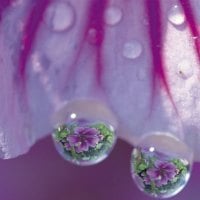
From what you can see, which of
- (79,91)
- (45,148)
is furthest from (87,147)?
(45,148)

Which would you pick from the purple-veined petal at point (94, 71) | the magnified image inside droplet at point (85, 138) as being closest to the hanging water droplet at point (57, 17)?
the purple-veined petal at point (94, 71)

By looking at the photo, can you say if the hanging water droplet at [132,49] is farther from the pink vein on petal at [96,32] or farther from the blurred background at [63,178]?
the blurred background at [63,178]

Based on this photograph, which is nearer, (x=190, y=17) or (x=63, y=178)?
(x=190, y=17)

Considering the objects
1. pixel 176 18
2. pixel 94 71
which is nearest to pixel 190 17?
pixel 176 18

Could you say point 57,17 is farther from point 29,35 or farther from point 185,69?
point 185,69

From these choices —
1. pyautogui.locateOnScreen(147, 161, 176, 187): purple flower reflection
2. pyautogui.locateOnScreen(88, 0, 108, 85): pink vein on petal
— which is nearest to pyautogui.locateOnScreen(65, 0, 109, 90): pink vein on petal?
pyautogui.locateOnScreen(88, 0, 108, 85): pink vein on petal

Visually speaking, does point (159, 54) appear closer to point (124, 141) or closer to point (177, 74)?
point (177, 74)

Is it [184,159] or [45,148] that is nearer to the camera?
[184,159]
